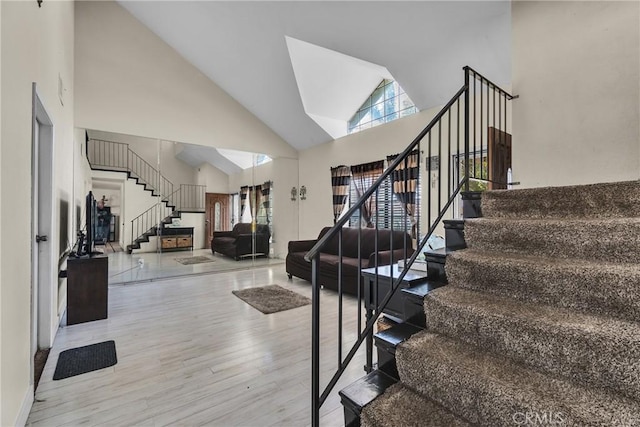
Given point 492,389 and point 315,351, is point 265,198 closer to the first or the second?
point 315,351

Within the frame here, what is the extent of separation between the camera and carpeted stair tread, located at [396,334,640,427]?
0.94m

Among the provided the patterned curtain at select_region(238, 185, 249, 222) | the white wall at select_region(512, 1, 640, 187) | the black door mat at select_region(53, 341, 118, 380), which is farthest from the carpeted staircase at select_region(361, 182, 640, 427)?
the patterned curtain at select_region(238, 185, 249, 222)

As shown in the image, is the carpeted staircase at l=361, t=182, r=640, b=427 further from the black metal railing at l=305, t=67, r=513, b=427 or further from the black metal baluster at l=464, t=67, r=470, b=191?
the black metal baluster at l=464, t=67, r=470, b=191

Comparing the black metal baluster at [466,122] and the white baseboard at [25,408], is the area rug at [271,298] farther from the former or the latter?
the black metal baluster at [466,122]

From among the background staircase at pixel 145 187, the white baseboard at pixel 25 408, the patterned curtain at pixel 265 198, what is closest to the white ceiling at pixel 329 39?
the patterned curtain at pixel 265 198

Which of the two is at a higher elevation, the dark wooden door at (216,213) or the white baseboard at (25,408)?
the dark wooden door at (216,213)

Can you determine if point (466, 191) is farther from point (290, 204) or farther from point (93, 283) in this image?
point (290, 204)

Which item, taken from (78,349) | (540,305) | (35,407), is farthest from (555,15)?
(78,349)

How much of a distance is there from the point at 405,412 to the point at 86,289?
357 centimetres

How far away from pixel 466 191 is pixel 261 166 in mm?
5348

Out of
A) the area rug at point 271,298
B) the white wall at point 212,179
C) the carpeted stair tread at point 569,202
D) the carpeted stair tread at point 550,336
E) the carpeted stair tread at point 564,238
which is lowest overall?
the area rug at point 271,298

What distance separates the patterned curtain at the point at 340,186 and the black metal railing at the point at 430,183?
0.79 meters

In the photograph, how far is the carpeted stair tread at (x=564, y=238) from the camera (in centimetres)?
138

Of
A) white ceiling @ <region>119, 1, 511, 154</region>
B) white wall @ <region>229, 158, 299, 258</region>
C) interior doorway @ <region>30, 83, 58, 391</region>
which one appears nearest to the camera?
interior doorway @ <region>30, 83, 58, 391</region>
